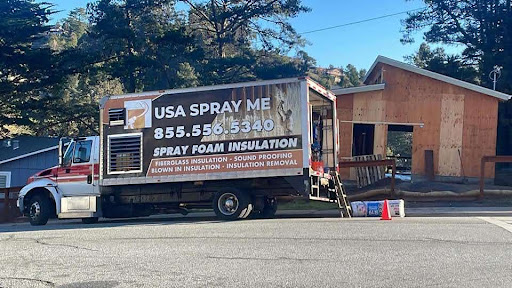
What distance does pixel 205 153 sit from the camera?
14.3m

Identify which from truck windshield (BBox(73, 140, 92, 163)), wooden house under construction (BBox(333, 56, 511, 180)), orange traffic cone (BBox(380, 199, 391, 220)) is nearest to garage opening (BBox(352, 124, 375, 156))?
wooden house under construction (BBox(333, 56, 511, 180))

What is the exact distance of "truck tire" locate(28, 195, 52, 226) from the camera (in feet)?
52.5

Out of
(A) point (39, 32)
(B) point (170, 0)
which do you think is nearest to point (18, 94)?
(A) point (39, 32)

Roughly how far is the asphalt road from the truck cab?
10.2 feet

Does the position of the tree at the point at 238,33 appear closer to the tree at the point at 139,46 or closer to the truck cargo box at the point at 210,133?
the tree at the point at 139,46

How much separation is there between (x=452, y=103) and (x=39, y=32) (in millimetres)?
20746

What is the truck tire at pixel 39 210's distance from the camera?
16.0m

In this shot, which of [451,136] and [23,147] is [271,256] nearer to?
[451,136]

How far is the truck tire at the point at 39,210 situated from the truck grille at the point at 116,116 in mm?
3386

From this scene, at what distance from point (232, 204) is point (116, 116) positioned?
13.0 feet

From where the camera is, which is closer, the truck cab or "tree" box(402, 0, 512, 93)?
the truck cab

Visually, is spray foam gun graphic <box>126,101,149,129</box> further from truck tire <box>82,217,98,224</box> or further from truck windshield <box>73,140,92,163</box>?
truck tire <box>82,217,98,224</box>

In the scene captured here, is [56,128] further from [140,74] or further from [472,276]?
[472,276]

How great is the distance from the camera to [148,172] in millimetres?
14719
